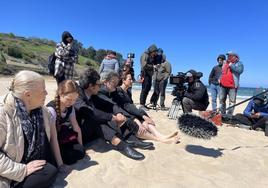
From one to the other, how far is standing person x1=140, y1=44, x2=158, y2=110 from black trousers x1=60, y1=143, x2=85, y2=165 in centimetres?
526

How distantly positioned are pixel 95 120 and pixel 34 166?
4.37 feet

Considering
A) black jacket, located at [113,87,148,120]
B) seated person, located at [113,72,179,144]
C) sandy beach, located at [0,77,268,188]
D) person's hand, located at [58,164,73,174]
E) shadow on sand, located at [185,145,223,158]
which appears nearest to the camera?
sandy beach, located at [0,77,268,188]

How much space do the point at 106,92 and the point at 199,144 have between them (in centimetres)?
163

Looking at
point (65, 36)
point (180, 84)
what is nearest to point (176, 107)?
point (180, 84)

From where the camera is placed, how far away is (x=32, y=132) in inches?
118

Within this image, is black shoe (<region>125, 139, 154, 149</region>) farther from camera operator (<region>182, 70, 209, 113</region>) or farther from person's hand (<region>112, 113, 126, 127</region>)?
camera operator (<region>182, 70, 209, 113</region>)

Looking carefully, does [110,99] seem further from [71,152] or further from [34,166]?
[34,166]

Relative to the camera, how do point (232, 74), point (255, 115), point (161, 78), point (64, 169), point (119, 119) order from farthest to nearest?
point (161, 78)
point (232, 74)
point (255, 115)
point (119, 119)
point (64, 169)

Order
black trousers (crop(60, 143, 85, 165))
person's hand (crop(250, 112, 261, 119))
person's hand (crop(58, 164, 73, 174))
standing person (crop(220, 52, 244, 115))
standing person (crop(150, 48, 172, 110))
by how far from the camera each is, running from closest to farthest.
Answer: person's hand (crop(58, 164, 73, 174)), black trousers (crop(60, 143, 85, 165)), person's hand (crop(250, 112, 261, 119)), standing person (crop(220, 52, 244, 115)), standing person (crop(150, 48, 172, 110))

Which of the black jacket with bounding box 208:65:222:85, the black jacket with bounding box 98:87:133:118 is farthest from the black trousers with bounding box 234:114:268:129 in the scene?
the black jacket with bounding box 98:87:133:118

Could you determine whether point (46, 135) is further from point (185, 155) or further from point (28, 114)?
point (185, 155)

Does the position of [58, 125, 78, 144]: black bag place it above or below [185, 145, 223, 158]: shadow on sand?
above

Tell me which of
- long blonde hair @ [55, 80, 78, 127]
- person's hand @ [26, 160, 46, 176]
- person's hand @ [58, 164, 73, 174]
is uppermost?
long blonde hair @ [55, 80, 78, 127]

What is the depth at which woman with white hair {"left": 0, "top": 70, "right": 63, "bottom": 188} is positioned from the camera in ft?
9.28
